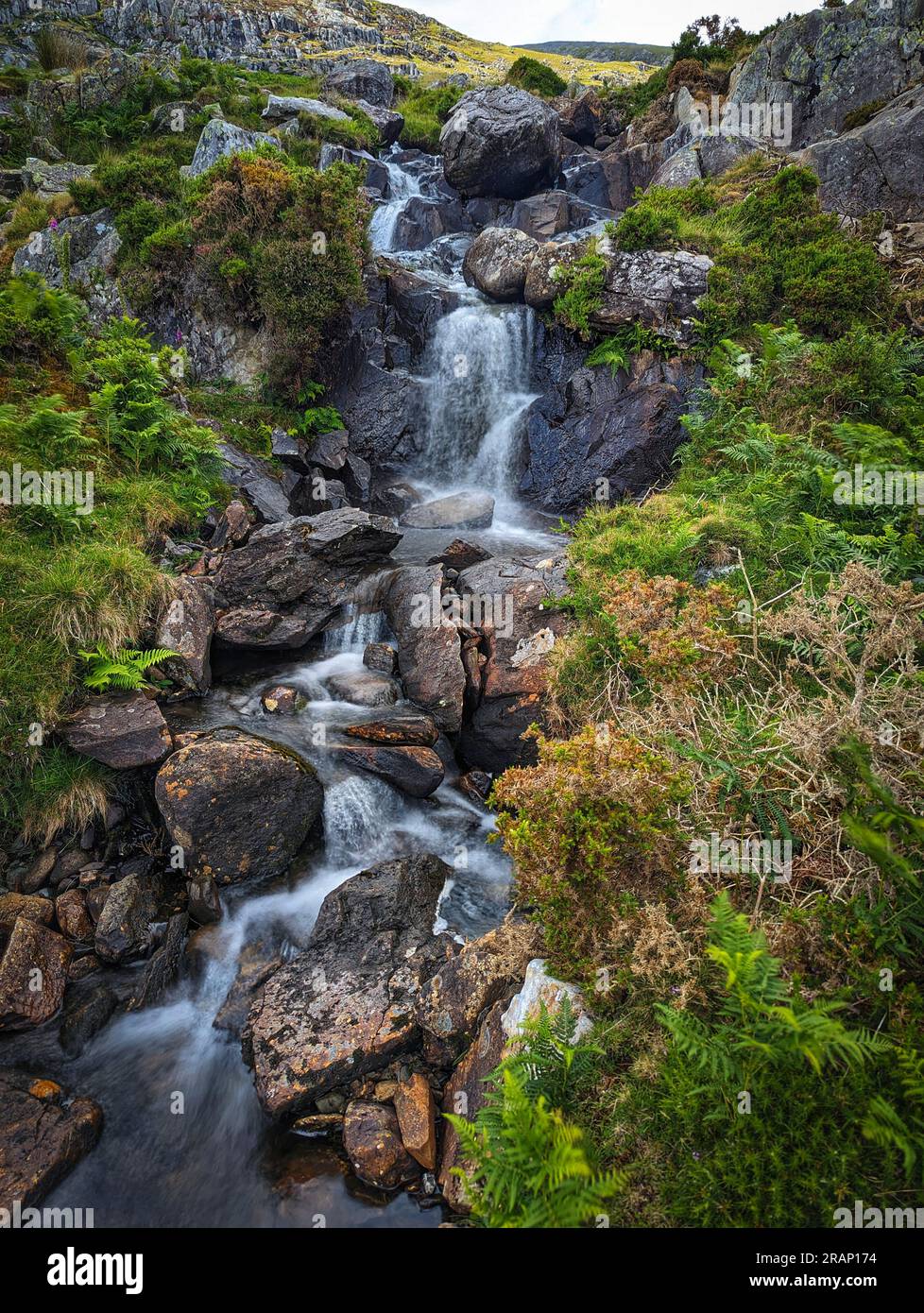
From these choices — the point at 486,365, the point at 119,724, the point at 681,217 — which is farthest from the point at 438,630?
the point at 681,217

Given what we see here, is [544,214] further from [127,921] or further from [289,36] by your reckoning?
[289,36]

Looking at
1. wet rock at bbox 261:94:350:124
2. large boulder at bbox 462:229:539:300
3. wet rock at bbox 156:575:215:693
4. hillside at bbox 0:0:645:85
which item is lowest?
wet rock at bbox 156:575:215:693

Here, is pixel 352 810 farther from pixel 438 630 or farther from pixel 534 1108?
pixel 534 1108

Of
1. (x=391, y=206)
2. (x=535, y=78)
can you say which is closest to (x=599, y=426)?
(x=391, y=206)

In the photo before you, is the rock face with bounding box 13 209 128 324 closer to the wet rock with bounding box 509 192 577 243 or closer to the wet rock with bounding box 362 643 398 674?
the wet rock with bounding box 362 643 398 674

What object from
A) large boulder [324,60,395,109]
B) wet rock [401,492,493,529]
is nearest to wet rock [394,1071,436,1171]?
wet rock [401,492,493,529]

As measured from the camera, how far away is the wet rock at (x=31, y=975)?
5.21 m

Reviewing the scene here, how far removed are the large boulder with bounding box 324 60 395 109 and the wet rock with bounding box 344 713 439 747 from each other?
34.8 meters

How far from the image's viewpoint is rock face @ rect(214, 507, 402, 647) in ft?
29.0

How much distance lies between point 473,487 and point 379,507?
2732 millimetres

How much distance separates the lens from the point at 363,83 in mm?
29391

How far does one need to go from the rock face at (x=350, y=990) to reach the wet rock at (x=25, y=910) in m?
2.36
